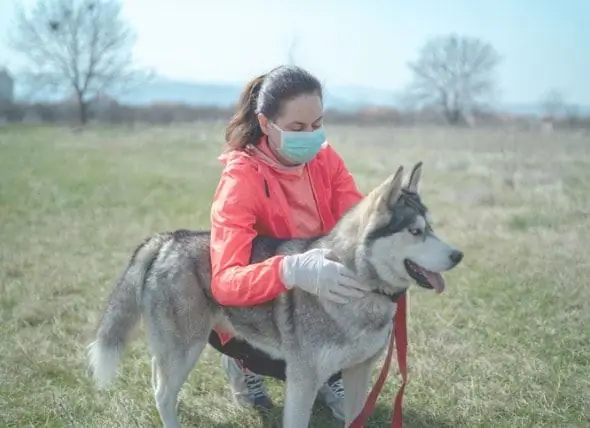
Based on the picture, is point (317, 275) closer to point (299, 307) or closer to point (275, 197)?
point (299, 307)

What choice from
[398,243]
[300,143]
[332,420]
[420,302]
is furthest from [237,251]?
[420,302]

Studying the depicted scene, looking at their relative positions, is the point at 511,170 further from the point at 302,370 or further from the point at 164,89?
the point at 164,89

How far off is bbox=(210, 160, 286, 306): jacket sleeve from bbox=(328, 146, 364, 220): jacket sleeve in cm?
69

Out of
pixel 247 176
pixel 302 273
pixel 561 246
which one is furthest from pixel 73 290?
pixel 561 246

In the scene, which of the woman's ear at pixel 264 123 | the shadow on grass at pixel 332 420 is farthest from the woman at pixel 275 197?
the shadow on grass at pixel 332 420

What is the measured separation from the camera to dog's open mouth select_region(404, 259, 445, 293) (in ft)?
9.90

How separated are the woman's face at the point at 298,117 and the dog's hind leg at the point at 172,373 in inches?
51.9

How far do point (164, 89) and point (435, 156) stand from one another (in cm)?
3597

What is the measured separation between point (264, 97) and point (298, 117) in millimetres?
248

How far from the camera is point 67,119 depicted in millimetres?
33906

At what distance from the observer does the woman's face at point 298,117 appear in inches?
133

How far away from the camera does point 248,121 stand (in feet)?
12.1

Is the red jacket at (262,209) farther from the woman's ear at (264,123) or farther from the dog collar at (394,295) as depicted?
the dog collar at (394,295)

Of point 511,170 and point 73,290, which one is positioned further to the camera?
point 511,170
